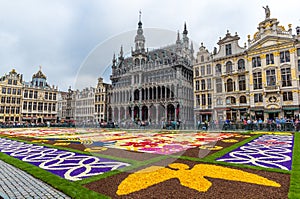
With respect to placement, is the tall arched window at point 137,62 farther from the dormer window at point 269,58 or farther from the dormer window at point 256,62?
the dormer window at point 269,58

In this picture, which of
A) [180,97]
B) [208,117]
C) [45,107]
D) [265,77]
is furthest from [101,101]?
[265,77]

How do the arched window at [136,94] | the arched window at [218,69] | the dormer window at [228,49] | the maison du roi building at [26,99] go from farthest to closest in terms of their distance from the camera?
1. the maison du roi building at [26,99]
2. the arched window at [136,94]
3. the arched window at [218,69]
4. the dormer window at [228,49]

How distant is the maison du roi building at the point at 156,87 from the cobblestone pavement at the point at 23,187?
41.2 m

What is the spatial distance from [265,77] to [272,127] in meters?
13.7

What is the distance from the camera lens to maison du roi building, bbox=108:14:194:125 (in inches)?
1874

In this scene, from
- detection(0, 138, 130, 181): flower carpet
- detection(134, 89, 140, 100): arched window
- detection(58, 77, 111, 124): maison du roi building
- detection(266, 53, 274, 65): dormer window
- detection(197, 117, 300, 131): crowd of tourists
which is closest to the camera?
detection(0, 138, 130, 181): flower carpet

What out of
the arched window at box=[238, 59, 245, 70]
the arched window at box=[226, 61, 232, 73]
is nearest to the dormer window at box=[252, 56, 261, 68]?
the arched window at box=[238, 59, 245, 70]

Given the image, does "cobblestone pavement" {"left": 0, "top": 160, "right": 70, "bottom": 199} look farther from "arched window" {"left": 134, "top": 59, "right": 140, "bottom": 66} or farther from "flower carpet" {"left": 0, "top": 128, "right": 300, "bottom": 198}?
"arched window" {"left": 134, "top": 59, "right": 140, "bottom": 66}

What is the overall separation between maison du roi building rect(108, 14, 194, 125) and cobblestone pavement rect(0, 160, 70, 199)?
41240 millimetres

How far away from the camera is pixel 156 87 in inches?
1992

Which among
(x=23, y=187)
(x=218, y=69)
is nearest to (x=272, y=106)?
(x=218, y=69)

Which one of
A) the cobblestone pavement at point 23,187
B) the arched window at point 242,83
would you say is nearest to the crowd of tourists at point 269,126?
the arched window at point 242,83

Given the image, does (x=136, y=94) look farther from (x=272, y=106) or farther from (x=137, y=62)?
(x=272, y=106)

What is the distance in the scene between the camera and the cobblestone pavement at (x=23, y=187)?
4.06 meters
